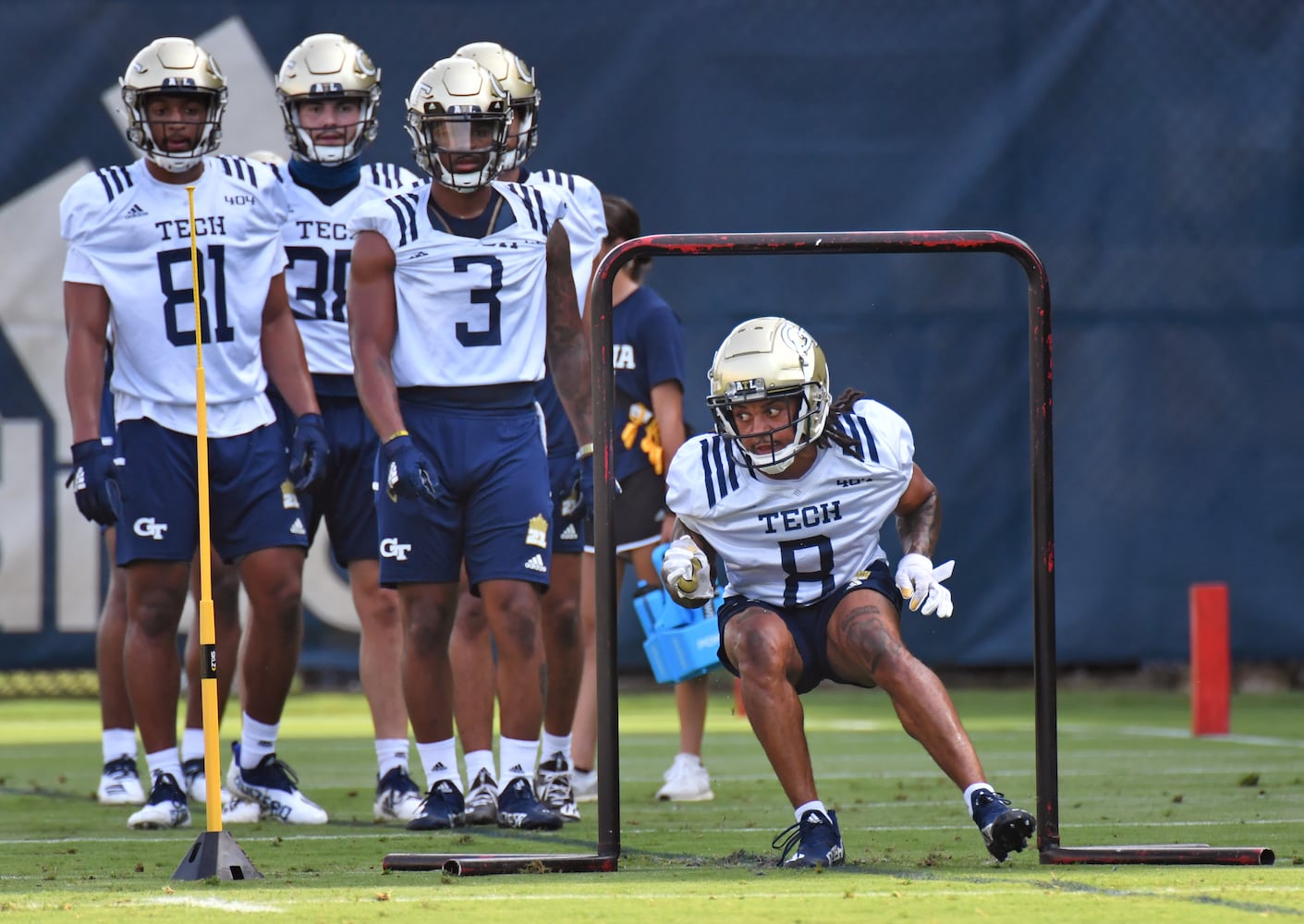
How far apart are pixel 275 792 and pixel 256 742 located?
15 centimetres

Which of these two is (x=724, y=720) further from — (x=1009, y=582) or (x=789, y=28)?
(x=789, y=28)

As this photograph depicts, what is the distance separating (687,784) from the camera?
19.0 feet

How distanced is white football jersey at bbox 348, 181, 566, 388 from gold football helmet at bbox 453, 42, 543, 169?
356 millimetres

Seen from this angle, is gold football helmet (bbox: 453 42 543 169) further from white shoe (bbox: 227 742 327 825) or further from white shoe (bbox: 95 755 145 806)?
white shoe (bbox: 95 755 145 806)

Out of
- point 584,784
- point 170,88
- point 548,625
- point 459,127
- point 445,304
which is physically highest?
point 170,88

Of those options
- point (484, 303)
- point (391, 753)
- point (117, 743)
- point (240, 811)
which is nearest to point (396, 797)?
point (391, 753)

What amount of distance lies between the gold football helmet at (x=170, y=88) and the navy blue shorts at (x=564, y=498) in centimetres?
127

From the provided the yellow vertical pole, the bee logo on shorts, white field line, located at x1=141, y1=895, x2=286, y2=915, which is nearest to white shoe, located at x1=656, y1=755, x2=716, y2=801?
the bee logo on shorts

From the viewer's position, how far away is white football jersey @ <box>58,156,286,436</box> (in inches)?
204

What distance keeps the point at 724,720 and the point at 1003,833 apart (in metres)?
5.29

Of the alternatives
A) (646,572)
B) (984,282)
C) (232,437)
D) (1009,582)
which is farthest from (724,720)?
(232,437)

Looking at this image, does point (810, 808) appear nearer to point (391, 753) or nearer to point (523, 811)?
point (523, 811)

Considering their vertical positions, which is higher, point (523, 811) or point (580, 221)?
point (580, 221)

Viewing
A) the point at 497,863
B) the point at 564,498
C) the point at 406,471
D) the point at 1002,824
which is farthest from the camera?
the point at 564,498
